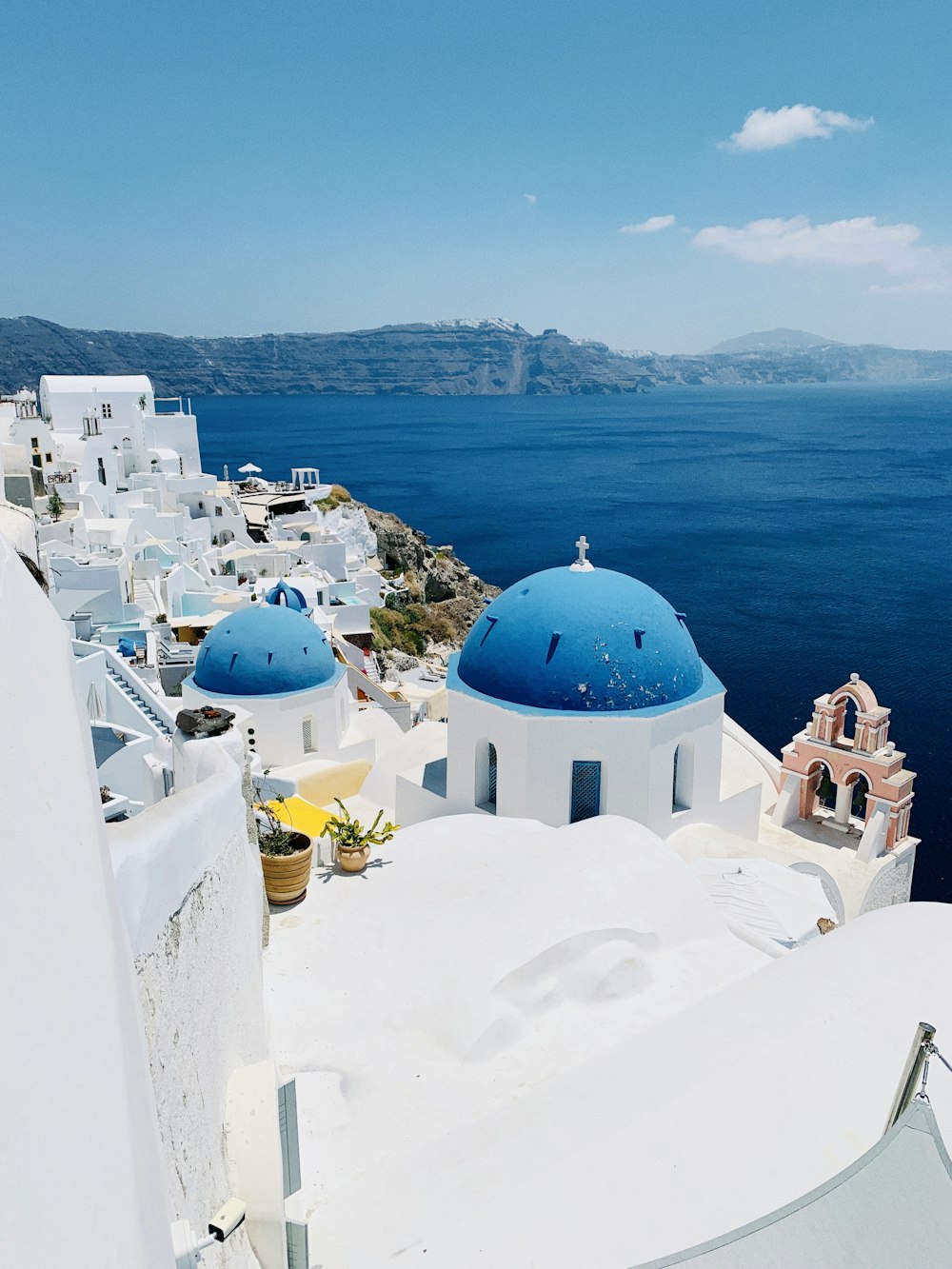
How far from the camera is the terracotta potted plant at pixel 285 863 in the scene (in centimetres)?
898

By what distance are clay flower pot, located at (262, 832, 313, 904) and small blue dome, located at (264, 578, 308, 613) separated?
33.8 feet

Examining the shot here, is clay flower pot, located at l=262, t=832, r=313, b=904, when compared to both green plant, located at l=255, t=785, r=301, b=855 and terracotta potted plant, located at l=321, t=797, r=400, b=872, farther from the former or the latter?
terracotta potted plant, located at l=321, t=797, r=400, b=872

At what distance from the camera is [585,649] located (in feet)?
38.9

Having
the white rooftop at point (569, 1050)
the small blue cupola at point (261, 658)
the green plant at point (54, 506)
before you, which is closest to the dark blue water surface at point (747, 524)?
the small blue cupola at point (261, 658)

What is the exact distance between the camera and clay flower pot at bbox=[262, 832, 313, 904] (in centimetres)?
898

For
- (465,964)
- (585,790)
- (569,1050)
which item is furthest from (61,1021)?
(585,790)

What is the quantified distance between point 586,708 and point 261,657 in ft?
21.4

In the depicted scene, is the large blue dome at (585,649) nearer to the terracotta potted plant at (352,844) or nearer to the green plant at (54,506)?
the terracotta potted plant at (352,844)

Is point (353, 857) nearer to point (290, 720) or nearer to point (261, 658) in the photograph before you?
point (290, 720)

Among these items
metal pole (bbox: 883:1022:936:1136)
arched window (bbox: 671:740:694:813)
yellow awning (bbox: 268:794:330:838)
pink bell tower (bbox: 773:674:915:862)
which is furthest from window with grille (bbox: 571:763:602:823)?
metal pole (bbox: 883:1022:936:1136)

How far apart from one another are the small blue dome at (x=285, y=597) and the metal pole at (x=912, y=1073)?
49.2 ft

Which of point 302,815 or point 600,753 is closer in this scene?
point 600,753

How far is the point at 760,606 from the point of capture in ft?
155

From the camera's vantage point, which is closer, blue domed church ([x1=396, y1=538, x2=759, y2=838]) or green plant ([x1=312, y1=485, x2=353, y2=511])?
blue domed church ([x1=396, y1=538, x2=759, y2=838])
